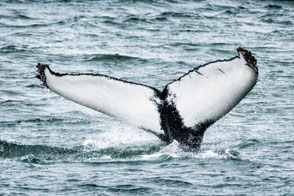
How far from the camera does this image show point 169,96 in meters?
8.01

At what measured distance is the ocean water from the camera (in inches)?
326

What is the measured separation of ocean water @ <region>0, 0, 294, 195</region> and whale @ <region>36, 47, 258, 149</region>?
607 mm

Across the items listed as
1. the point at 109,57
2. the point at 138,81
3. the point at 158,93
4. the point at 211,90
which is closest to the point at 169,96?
the point at 158,93

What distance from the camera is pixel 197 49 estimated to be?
687 inches

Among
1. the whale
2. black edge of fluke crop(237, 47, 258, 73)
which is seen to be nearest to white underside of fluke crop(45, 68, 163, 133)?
the whale

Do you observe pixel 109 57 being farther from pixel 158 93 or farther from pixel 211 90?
pixel 211 90

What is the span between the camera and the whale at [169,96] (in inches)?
300

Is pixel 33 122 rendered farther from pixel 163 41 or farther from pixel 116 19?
pixel 116 19

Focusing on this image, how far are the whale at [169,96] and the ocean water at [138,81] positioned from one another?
1.99 feet

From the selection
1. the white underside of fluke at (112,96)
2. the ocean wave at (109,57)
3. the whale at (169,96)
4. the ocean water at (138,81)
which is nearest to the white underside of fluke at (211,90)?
the whale at (169,96)

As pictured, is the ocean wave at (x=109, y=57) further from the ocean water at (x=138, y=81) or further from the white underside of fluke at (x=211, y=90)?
the white underside of fluke at (x=211, y=90)

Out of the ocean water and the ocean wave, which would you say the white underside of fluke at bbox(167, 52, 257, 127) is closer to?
the ocean water

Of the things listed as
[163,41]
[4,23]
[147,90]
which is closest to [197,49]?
[163,41]

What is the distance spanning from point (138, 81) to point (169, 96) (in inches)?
258
